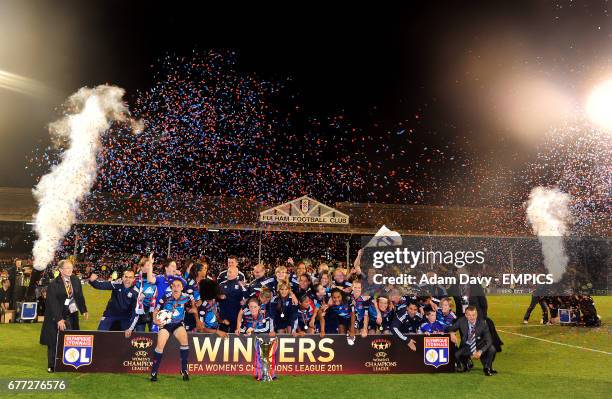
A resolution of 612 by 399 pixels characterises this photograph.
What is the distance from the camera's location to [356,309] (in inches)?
391

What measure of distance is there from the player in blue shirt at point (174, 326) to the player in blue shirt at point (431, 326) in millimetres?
4869

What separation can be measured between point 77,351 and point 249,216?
2880cm

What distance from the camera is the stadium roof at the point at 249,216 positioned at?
34.5m

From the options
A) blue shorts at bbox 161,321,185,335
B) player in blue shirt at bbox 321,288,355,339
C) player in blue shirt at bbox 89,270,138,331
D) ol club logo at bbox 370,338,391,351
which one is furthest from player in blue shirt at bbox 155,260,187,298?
ol club logo at bbox 370,338,391,351

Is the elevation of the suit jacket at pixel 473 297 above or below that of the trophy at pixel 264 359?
above

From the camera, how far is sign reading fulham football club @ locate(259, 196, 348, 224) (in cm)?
3491

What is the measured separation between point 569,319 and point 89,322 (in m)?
17.1

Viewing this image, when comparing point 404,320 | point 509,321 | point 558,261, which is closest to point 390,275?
point 404,320

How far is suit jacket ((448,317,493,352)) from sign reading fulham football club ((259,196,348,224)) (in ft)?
83.7

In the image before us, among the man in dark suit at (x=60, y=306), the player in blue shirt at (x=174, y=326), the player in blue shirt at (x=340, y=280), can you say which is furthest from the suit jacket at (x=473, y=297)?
the man in dark suit at (x=60, y=306)

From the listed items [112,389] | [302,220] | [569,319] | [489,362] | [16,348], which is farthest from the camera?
[302,220]

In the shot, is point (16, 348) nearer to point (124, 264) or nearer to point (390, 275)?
point (390, 275)

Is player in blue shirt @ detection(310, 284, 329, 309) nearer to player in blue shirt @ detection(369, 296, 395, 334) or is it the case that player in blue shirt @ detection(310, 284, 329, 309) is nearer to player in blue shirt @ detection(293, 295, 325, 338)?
player in blue shirt @ detection(293, 295, 325, 338)

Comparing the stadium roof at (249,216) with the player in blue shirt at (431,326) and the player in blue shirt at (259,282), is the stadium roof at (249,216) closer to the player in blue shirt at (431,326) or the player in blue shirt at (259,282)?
the player in blue shirt at (259,282)
